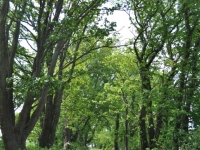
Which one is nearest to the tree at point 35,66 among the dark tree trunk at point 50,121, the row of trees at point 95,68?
the row of trees at point 95,68

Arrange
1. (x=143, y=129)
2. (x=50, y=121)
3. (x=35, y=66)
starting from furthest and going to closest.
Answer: (x=143, y=129) < (x=50, y=121) < (x=35, y=66)

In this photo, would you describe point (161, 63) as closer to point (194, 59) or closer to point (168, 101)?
point (194, 59)

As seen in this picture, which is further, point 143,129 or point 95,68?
point 95,68

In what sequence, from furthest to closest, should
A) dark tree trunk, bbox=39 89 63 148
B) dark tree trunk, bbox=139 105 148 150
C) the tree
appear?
dark tree trunk, bbox=139 105 148 150
dark tree trunk, bbox=39 89 63 148
the tree

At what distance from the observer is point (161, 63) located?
13891mm

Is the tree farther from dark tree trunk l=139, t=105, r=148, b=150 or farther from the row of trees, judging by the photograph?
dark tree trunk l=139, t=105, r=148, b=150

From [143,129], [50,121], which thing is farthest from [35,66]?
[143,129]

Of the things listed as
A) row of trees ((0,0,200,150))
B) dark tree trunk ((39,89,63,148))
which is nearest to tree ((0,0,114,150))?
row of trees ((0,0,200,150))

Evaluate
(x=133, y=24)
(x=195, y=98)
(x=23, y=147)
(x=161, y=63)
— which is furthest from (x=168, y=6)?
(x=23, y=147)

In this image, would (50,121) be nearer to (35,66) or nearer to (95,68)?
(95,68)

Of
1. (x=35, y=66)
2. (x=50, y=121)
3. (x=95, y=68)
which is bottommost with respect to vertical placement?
(x=50, y=121)

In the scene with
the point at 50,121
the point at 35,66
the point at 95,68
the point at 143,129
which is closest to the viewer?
the point at 35,66

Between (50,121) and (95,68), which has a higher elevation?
(95,68)

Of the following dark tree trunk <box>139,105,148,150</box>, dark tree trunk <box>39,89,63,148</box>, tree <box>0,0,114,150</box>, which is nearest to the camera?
tree <box>0,0,114,150</box>
